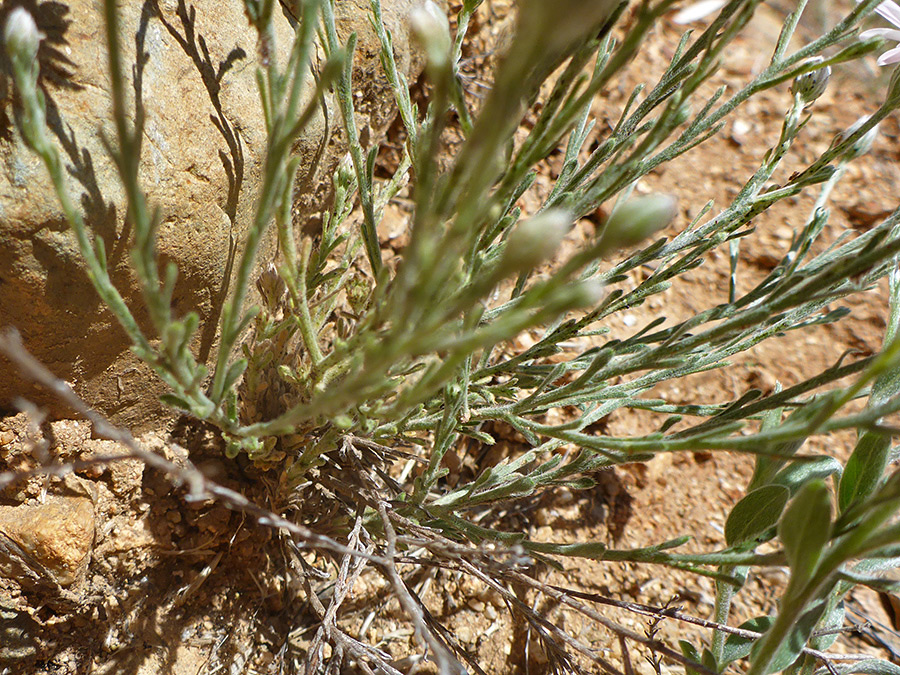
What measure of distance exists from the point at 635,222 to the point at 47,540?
1477 millimetres

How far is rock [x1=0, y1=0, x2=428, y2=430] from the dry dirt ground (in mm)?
236

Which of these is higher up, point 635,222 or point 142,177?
point 142,177

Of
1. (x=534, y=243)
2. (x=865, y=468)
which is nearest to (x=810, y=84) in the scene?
(x=865, y=468)

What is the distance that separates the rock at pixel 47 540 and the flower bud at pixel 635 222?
1.43m

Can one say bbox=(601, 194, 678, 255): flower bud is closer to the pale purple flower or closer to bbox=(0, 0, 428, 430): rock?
bbox=(0, 0, 428, 430): rock

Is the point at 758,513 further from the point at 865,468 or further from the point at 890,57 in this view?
the point at 890,57

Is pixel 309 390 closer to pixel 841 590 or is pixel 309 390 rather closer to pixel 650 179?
pixel 841 590

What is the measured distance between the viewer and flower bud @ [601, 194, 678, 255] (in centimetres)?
75

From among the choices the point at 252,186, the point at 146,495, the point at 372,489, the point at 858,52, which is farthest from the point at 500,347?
the point at 858,52

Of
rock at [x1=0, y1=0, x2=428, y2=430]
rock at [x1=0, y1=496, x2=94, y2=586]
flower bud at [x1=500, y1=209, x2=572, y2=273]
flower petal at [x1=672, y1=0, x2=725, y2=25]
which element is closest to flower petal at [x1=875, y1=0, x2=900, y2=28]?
flower petal at [x1=672, y1=0, x2=725, y2=25]

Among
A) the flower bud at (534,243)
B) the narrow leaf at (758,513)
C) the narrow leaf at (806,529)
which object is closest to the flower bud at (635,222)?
the flower bud at (534,243)

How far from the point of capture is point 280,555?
6.30ft

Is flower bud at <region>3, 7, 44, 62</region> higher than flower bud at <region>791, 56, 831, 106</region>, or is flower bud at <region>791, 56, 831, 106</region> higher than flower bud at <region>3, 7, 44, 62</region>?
flower bud at <region>791, 56, 831, 106</region>

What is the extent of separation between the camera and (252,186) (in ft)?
5.41
